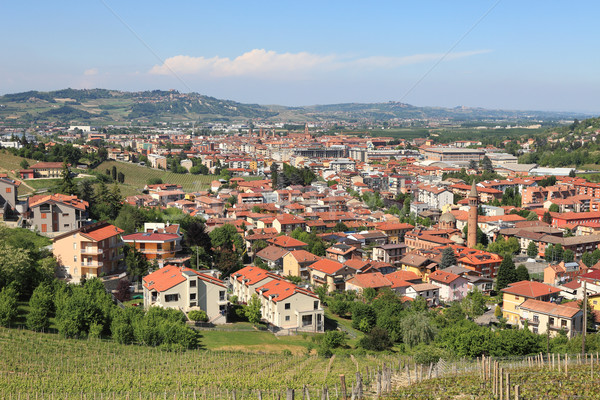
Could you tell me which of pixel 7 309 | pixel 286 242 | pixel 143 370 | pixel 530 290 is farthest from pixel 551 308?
pixel 7 309

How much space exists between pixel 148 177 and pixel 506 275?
84.2ft

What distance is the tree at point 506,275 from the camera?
17344 mm

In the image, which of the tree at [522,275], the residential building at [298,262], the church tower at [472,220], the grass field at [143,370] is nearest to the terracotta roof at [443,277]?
the tree at [522,275]

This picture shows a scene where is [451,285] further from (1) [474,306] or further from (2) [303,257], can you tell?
(2) [303,257]

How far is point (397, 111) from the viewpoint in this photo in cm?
14425

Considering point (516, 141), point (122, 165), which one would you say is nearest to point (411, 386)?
point (122, 165)

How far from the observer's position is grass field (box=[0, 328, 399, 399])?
24.7 ft

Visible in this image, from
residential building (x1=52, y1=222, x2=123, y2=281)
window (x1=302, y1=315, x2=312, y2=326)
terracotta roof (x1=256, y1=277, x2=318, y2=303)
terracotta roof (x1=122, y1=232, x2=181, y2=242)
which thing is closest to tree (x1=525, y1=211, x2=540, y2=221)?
terracotta roof (x1=256, y1=277, x2=318, y2=303)

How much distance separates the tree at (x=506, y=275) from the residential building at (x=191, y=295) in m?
9.16

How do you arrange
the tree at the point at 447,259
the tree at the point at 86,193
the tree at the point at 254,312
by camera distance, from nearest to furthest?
1. the tree at the point at 254,312
2. the tree at the point at 447,259
3. the tree at the point at 86,193

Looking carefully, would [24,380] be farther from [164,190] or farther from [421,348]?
[164,190]

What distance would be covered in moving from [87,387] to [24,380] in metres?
0.84

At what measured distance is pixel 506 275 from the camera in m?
17.4

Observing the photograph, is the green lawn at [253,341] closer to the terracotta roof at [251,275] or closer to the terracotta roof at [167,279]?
the terracotta roof at [167,279]
